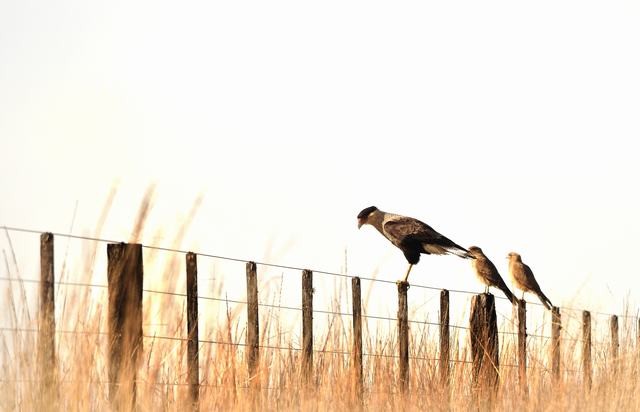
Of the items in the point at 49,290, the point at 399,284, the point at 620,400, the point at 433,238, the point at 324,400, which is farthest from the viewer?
the point at 433,238

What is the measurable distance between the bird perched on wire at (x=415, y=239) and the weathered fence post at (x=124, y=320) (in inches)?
226

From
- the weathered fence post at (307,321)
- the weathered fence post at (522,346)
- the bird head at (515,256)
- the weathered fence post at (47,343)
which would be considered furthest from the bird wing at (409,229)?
the weathered fence post at (47,343)

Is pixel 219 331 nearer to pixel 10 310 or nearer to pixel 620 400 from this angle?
pixel 10 310

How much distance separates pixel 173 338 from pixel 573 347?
3.87m

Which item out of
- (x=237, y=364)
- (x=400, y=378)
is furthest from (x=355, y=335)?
(x=237, y=364)

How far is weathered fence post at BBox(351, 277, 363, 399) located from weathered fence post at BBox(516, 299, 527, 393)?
4.35 feet

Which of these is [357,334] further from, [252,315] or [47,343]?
[47,343]

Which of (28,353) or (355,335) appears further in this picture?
(355,335)

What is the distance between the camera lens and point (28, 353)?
4.53 metres

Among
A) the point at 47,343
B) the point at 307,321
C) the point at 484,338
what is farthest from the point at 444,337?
the point at 47,343

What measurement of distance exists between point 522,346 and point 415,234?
6.16 feet

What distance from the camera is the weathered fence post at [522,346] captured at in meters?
8.62

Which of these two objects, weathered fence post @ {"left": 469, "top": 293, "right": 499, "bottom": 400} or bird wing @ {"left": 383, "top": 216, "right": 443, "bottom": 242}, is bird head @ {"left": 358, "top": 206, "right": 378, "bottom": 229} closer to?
bird wing @ {"left": 383, "top": 216, "right": 443, "bottom": 242}

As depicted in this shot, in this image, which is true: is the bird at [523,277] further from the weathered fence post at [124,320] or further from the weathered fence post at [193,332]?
the weathered fence post at [124,320]
